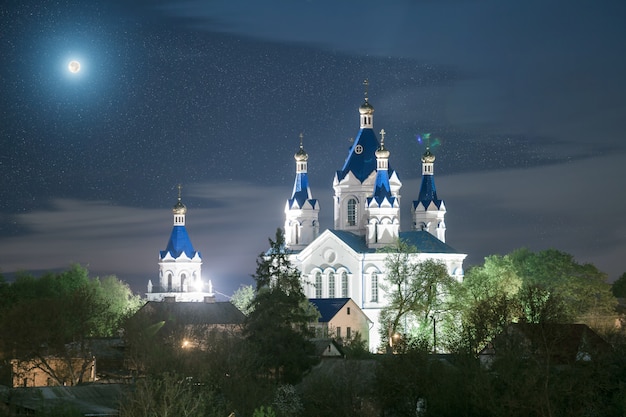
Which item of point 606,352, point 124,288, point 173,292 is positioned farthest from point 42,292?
point 606,352

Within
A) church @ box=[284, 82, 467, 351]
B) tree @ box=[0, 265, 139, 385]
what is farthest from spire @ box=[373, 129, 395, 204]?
tree @ box=[0, 265, 139, 385]

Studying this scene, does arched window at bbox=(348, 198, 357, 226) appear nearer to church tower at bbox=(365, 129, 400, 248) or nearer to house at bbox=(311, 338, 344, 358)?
church tower at bbox=(365, 129, 400, 248)

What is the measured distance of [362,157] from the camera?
4067 inches

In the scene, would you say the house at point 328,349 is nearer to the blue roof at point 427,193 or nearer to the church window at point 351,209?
the church window at point 351,209

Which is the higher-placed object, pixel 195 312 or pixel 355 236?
pixel 355 236

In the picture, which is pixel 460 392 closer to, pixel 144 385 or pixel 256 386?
pixel 256 386

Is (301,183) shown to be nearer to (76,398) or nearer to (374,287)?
(374,287)

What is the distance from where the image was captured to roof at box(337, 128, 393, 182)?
102250 mm

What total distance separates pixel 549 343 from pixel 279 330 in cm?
1261

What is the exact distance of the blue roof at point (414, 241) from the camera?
9706 centimetres

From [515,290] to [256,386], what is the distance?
1336 inches

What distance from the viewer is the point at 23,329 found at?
6725cm

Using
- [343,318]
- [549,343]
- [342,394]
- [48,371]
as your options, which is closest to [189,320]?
[343,318]

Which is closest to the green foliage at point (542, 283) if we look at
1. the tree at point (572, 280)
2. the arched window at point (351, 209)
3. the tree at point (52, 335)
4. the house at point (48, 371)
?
the tree at point (572, 280)
